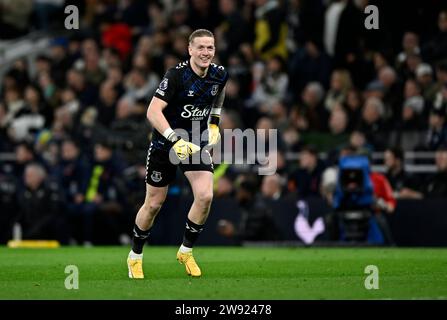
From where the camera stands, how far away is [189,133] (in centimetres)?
1230

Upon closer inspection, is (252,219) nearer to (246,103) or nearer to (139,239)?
(246,103)

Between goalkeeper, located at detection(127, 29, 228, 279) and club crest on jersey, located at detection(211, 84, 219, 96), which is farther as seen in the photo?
club crest on jersey, located at detection(211, 84, 219, 96)

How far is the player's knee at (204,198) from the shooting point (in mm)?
12008

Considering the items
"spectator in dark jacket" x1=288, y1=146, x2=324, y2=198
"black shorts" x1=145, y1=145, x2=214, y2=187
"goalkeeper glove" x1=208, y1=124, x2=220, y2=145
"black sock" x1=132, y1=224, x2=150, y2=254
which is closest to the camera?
"black shorts" x1=145, y1=145, x2=214, y2=187

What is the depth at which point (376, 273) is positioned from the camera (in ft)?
39.5

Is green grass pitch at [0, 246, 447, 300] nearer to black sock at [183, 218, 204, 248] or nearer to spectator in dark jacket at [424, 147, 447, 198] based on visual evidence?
black sock at [183, 218, 204, 248]

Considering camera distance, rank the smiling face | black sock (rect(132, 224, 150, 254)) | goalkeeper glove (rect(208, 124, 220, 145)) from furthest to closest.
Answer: goalkeeper glove (rect(208, 124, 220, 145))
black sock (rect(132, 224, 150, 254))
the smiling face

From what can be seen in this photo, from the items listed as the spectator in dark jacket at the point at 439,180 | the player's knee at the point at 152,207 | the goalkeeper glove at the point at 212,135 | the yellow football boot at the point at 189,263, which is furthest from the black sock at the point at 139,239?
the spectator in dark jacket at the point at 439,180

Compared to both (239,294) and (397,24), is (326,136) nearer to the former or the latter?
(397,24)

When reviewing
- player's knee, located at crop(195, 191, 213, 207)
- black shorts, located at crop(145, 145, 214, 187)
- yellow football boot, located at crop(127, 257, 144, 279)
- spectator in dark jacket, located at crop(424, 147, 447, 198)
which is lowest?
yellow football boot, located at crop(127, 257, 144, 279)

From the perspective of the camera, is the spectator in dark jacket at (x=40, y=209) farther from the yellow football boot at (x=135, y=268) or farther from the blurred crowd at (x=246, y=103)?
the yellow football boot at (x=135, y=268)

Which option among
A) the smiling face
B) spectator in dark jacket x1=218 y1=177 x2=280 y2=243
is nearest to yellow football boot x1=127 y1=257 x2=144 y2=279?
the smiling face

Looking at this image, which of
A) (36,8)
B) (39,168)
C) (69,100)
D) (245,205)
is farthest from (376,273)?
(36,8)

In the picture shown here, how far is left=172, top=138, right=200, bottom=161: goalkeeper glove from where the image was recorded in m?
11.8
